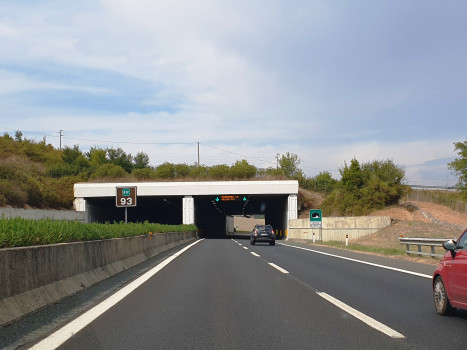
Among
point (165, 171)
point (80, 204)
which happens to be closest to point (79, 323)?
point (80, 204)

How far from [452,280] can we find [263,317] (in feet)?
8.86

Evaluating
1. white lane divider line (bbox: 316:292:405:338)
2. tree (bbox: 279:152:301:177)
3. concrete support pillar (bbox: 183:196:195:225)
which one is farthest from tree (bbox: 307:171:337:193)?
white lane divider line (bbox: 316:292:405:338)

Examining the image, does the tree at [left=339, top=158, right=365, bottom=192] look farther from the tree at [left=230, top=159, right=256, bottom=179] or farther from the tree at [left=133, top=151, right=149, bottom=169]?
the tree at [left=133, top=151, right=149, bottom=169]

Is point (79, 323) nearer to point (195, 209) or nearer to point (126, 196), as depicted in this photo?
point (126, 196)

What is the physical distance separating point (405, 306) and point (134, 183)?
158 ft

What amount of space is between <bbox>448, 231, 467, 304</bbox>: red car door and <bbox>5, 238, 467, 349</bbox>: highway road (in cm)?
42

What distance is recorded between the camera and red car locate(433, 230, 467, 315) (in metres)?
5.92

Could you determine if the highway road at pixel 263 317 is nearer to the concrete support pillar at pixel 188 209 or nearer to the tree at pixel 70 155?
the concrete support pillar at pixel 188 209

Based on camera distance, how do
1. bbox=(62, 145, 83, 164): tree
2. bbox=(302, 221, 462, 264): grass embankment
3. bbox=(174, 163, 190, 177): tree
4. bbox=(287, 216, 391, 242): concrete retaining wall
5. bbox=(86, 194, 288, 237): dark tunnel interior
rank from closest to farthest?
bbox=(302, 221, 462, 264): grass embankment → bbox=(287, 216, 391, 242): concrete retaining wall → bbox=(86, 194, 288, 237): dark tunnel interior → bbox=(174, 163, 190, 177): tree → bbox=(62, 145, 83, 164): tree

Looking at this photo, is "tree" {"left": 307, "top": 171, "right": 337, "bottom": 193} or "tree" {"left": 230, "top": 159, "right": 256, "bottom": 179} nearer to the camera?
"tree" {"left": 230, "top": 159, "right": 256, "bottom": 179}

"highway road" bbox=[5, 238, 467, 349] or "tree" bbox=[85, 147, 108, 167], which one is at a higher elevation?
"tree" bbox=[85, 147, 108, 167]

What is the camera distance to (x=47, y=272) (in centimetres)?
734

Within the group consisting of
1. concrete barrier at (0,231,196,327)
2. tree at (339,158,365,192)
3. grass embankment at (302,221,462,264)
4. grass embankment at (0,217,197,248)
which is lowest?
grass embankment at (302,221,462,264)

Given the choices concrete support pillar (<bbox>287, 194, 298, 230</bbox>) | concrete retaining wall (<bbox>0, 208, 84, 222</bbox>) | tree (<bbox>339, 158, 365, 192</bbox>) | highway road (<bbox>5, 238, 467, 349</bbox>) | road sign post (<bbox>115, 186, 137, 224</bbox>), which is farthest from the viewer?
concrete support pillar (<bbox>287, 194, 298, 230</bbox>)
